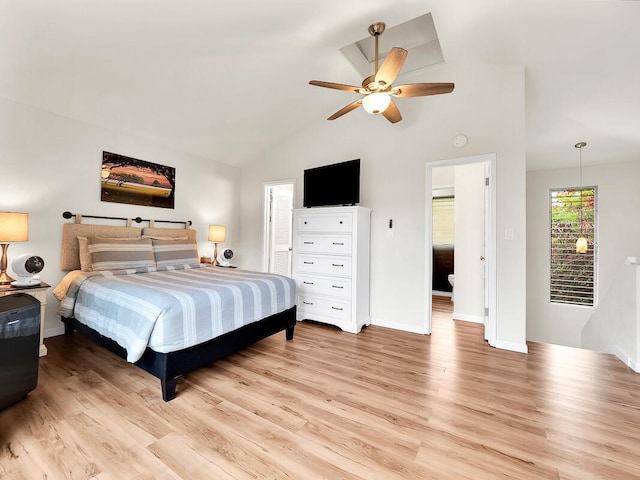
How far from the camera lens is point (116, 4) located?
2.00 metres

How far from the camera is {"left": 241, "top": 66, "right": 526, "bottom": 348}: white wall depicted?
2.93 meters

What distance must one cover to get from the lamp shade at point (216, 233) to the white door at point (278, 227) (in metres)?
0.74

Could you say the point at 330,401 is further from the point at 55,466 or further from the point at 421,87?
the point at 421,87

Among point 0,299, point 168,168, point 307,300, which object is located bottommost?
point 307,300

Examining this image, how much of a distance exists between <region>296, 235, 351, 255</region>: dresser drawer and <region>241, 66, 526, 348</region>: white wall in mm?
527

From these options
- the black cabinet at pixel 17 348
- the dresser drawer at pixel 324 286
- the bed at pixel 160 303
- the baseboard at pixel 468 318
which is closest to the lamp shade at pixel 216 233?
the bed at pixel 160 303

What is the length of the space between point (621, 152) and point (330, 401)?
17.5 ft

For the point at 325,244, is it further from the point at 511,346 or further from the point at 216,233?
the point at 511,346

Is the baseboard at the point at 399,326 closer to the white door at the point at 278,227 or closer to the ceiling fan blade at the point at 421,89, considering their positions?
the white door at the point at 278,227

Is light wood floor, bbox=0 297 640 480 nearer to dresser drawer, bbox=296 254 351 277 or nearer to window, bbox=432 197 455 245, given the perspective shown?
dresser drawer, bbox=296 254 351 277

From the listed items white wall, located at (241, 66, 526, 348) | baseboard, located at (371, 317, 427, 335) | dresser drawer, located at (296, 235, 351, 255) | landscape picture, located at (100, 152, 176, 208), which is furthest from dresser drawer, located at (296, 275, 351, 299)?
landscape picture, located at (100, 152, 176, 208)

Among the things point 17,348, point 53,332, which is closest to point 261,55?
point 17,348

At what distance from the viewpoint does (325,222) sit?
11.9ft

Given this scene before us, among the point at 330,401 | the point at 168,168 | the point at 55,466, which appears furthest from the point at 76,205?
the point at 330,401
